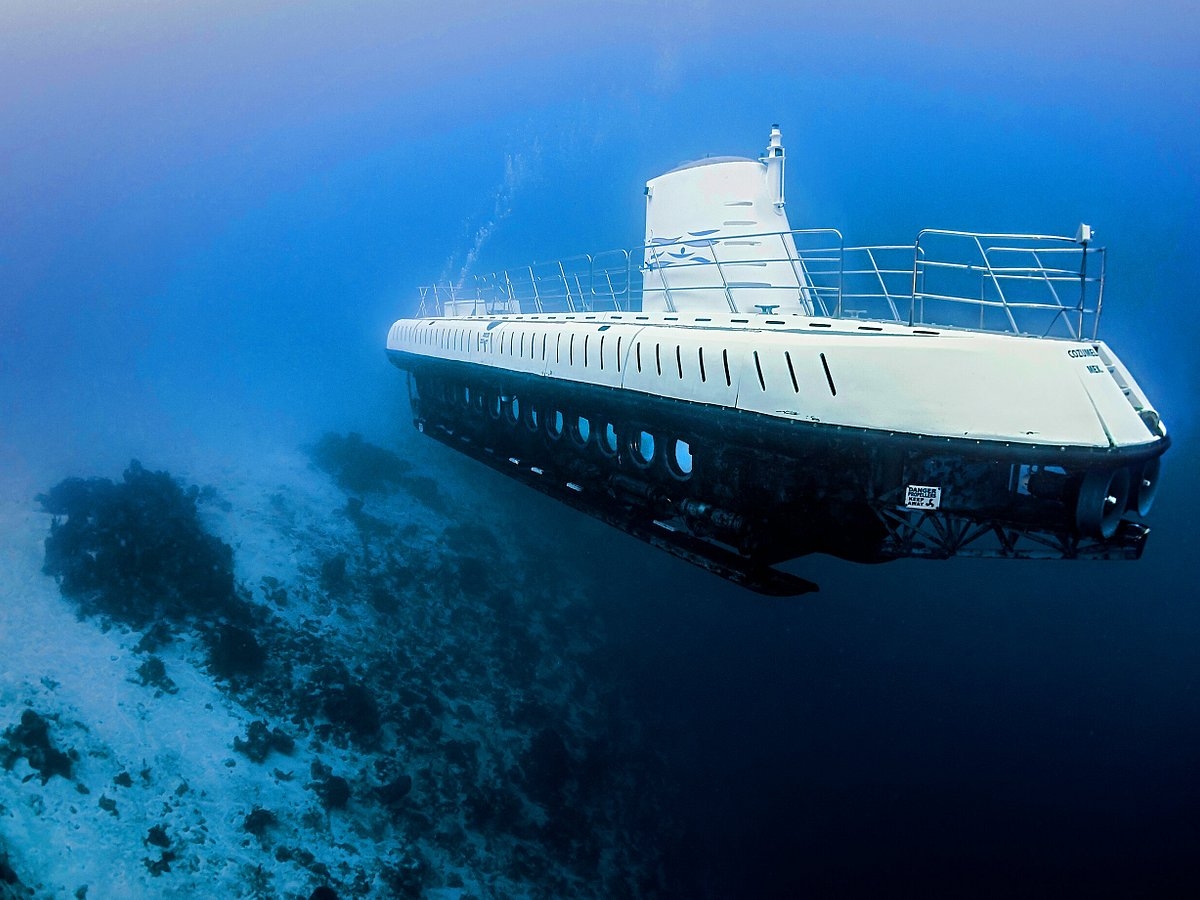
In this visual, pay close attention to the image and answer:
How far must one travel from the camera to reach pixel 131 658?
13.6 metres

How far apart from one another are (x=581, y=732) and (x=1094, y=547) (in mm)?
12302

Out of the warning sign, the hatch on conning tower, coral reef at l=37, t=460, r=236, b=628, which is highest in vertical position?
the hatch on conning tower

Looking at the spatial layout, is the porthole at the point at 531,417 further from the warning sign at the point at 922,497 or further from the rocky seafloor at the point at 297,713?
the rocky seafloor at the point at 297,713

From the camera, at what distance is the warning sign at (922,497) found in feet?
16.0

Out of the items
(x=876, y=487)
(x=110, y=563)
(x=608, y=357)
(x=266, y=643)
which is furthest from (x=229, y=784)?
(x=876, y=487)

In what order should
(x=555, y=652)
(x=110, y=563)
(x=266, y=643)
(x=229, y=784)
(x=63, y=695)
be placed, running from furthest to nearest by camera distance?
1. (x=555, y=652)
2. (x=110, y=563)
3. (x=266, y=643)
4. (x=63, y=695)
5. (x=229, y=784)

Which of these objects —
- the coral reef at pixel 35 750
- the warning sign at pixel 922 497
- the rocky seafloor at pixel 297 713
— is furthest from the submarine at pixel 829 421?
the coral reef at pixel 35 750

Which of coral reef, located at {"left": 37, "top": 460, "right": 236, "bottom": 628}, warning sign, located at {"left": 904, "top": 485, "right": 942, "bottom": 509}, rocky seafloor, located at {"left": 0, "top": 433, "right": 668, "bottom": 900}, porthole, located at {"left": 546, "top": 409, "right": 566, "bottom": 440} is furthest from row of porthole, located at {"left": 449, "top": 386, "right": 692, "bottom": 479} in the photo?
coral reef, located at {"left": 37, "top": 460, "right": 236, "bottom": 628}

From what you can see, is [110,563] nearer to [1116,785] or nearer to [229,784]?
[229,784]

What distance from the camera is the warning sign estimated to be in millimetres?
4867

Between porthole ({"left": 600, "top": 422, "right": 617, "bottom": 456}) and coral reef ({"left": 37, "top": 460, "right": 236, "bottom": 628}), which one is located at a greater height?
porthole ({"left": 600, "top": 422, "right": 617, "bottom": 456})

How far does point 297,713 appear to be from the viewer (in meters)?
13.3

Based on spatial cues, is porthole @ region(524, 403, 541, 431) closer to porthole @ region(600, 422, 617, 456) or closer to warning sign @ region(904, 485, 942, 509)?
porthole @ region(600, 422, 617, 456)

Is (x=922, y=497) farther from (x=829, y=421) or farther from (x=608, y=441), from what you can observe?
(x=608, y=441)
